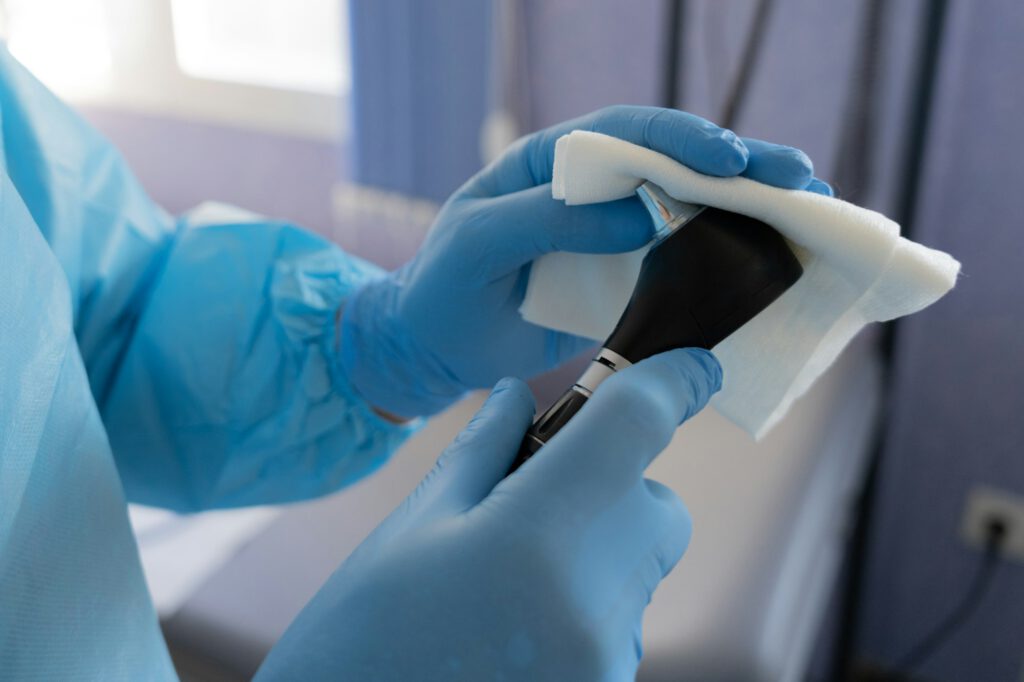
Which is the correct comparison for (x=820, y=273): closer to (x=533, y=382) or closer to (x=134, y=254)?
(x=134, y=254)

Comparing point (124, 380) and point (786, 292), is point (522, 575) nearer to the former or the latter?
point (786, 292)

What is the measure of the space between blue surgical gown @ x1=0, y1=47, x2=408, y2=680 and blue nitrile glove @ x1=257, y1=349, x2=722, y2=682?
0.51 feet

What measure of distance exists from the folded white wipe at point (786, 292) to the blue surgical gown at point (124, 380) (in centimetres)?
27

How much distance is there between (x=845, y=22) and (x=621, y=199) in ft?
2.21

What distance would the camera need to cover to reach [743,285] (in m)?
0.50

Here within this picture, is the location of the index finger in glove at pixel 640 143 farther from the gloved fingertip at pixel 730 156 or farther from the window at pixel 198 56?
the window at pixel 198 56

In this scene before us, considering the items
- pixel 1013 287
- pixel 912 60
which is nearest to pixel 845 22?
pixel 912 60

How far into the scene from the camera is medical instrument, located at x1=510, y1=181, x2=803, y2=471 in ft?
1.62

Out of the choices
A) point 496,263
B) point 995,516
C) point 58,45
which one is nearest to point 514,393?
point 496,263

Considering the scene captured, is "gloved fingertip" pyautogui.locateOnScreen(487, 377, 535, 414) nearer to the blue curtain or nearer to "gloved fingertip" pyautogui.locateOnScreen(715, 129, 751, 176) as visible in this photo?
"gloved fingertip" pyautogui.locateOnScreen(715, 129, 751, 176)

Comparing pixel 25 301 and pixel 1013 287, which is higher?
pixel 25 301

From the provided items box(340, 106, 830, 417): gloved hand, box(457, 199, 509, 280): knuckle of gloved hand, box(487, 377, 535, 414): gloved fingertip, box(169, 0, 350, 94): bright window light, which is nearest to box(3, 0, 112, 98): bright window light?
box(169, 0, 350, 94): bright window light

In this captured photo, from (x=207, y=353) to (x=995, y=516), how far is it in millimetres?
1136

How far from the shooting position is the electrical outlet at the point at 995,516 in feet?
4.16
